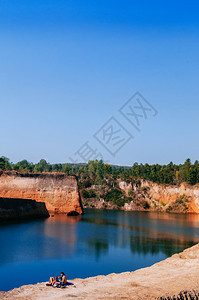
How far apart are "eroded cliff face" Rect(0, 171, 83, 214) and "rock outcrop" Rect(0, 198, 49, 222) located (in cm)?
246

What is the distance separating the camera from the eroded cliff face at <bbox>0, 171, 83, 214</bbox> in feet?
174

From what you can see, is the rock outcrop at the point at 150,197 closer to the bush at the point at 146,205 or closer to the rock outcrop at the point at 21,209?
the bush at the point at 146,205

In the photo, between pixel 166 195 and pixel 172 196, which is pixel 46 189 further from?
pixel 166 195

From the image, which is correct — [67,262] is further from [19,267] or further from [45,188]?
[45,188]

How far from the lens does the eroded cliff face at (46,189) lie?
5294cm

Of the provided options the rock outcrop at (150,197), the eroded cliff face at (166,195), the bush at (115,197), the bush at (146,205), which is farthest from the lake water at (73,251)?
the bush at (115,197)

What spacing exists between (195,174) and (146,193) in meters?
13.2

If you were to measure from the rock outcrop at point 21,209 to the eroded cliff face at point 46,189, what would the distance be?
246 centimetres

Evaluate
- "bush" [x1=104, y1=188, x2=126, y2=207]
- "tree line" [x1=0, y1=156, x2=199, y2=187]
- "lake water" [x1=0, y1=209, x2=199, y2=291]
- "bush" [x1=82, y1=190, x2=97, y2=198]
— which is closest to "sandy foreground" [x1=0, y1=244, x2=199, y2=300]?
"lake water" [x1=0, y1=209, x2=199, y2=291]

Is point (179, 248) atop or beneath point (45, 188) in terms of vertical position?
beneath

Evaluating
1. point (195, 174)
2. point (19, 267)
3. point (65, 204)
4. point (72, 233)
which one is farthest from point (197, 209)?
point (19, 267)

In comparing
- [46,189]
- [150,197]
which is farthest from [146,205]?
[46,189]

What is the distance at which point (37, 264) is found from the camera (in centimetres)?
2136

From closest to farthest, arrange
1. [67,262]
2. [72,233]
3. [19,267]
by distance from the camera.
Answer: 1. [19,267]
2. [67,262]
3. [72,233]
